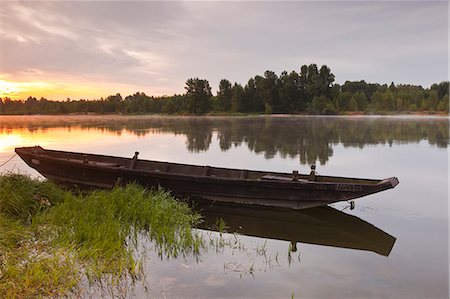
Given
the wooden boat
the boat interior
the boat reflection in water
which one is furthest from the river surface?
the boat interior

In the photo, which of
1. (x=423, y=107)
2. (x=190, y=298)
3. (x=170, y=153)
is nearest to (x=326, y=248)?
(x=190, y=298)

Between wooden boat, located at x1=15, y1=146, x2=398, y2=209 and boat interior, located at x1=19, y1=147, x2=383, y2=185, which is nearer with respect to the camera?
wooden boat, located at x1=15, y1=146, x2=398, y2=209

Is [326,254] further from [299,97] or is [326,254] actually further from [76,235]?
[299,97]

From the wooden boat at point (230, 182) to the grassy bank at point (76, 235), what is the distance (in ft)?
2.38

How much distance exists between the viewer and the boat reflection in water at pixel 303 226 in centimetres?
780

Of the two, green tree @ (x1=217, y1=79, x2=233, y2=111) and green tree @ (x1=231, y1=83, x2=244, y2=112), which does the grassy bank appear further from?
green tree @ (x1=217, y1=79, x2=233, y2=111)

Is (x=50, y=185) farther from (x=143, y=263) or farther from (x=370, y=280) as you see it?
(x=370, y=280)

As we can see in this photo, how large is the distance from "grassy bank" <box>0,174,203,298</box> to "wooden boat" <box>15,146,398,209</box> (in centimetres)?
72

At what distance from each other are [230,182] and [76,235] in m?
4.25

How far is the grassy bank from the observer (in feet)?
16.4

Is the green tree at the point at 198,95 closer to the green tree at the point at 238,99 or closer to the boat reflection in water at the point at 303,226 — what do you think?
the green tree at the point at 238,99

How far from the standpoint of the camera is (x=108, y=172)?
10.8m

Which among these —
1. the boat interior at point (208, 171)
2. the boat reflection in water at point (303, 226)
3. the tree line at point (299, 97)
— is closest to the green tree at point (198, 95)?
the tree line at point (299, 97)

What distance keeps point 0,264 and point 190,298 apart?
247 cm
